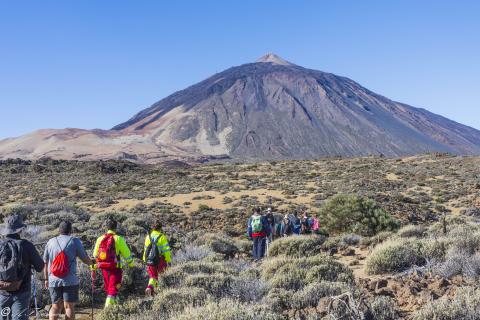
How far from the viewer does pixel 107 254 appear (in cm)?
594

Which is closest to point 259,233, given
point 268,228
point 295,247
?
point 268,228

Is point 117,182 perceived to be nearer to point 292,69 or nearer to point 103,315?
point 103,315

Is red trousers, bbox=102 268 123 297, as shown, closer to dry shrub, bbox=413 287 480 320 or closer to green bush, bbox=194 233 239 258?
dry shrub, bbox=413 287 480 320

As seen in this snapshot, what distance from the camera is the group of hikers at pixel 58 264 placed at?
4453 millimetres

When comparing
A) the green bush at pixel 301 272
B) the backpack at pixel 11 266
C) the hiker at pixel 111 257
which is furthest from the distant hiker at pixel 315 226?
the backpack at pixel 11 266

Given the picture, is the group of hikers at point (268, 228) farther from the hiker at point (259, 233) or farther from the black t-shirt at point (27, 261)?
the black t-shirt at point (27, 261)

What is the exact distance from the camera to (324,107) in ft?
516

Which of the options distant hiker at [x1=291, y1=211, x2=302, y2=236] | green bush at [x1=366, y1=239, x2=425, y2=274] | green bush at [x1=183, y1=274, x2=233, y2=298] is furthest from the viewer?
distant hiker at [x1=291, y1=211, x2=302, y2=236]

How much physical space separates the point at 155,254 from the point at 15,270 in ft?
8.89

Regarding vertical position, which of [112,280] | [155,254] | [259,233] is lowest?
[259,233]

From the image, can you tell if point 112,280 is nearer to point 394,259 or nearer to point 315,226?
point 394,259

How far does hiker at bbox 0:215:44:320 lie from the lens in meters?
4.39

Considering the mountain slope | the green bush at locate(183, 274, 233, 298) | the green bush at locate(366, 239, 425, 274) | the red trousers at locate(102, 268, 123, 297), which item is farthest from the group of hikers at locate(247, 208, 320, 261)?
the mountain slope

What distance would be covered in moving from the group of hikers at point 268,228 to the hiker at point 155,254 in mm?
4087
